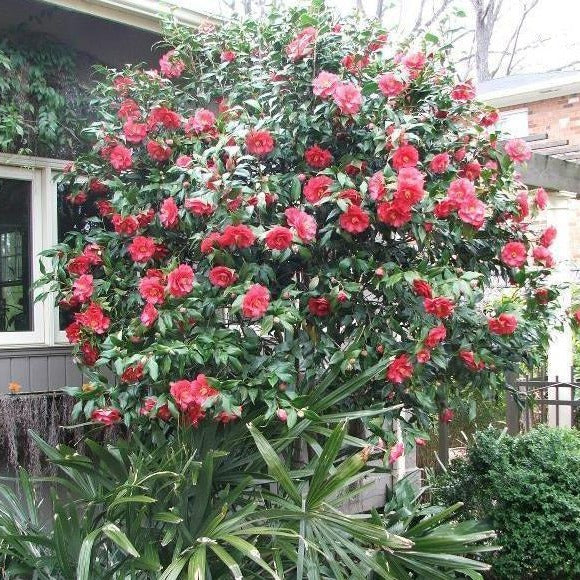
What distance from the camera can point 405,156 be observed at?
384 centimetres

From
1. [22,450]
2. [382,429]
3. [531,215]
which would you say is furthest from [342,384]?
[22,450]

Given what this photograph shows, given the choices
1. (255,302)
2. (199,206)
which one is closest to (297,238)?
(255,302)

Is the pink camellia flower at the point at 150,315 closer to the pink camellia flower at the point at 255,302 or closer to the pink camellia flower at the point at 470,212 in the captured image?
the pink camellia flower at the point at 255,302

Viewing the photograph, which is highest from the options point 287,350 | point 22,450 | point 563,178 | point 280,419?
point 563,178

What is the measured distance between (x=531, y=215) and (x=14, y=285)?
325cm

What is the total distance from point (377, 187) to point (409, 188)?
17cm

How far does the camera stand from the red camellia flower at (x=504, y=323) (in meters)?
4.05

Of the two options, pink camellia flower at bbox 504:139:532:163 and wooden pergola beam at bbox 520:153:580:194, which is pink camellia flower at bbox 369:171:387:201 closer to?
pink camellia flower at bbox 504:139:532:163

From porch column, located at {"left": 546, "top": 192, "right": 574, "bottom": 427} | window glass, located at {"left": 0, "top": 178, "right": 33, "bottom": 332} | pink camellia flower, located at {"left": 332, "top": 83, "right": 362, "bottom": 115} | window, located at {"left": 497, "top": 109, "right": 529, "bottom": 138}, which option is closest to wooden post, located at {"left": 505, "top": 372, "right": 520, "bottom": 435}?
porch column, located at {"left": 546, "top": 192, "right": 574, "bottom": 427}

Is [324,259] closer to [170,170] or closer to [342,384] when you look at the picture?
[342,384]

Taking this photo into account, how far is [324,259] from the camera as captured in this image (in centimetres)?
419

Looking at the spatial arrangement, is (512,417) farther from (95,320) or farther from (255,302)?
(95,320)

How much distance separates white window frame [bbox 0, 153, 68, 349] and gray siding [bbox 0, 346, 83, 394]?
7 cm

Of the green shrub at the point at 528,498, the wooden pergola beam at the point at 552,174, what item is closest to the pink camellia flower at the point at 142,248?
the green shrub at the point at 528,498
